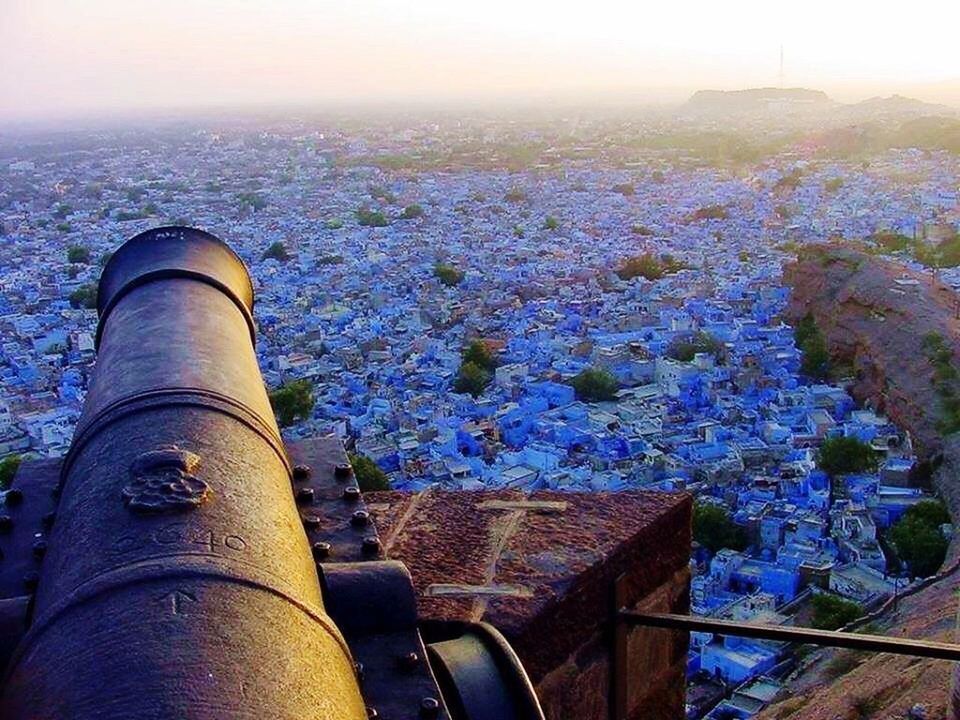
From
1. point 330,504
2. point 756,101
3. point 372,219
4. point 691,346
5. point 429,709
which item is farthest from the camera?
point 756,101

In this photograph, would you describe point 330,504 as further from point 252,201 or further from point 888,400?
point 252,201

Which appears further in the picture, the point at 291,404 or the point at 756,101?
the point at 756,101

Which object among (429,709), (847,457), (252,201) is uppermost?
(429,709)

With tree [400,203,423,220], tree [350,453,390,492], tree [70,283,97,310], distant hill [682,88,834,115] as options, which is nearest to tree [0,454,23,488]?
tree [350,453,390,492]

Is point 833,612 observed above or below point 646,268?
below

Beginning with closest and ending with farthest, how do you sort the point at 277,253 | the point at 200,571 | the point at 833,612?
1. the point at 200,571
2. the point at 833,612
3. the point at 277,253

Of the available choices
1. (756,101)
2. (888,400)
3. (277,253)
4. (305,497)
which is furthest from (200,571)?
(756,101)
